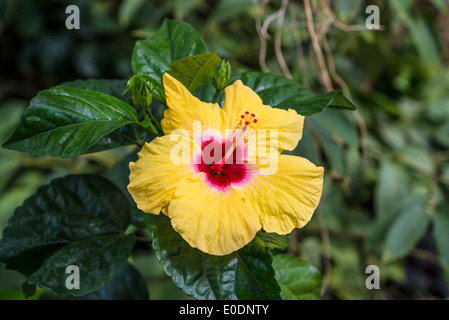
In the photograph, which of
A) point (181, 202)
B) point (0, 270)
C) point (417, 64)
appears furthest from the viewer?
point (417, 64)

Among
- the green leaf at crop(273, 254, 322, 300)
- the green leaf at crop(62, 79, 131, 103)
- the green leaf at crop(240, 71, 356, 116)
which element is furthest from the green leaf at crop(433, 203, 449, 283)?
the green leaf at crop(62, 79, 131, 103)

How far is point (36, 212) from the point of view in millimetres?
659

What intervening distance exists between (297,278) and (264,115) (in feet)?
1.01

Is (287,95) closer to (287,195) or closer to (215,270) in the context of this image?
(287,195)

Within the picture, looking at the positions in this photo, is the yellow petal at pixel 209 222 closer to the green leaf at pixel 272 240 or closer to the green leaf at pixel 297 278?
the green leaf at pixel 272 240

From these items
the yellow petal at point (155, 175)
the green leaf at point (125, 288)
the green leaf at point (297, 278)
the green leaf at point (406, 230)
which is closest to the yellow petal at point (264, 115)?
the yellow petal at point (155, 175)

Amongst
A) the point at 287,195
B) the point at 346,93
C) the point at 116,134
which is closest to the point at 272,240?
the point at 287,195

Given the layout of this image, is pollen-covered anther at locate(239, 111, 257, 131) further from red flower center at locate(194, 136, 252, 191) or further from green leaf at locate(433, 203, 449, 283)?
green leaf at locate(433, 203, 449, 283)

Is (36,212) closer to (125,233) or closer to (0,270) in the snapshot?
(125,233)

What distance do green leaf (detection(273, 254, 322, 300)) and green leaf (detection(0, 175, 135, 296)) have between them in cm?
26

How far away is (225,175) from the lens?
→ 558mm

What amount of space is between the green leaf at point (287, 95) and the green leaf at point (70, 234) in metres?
0.31
